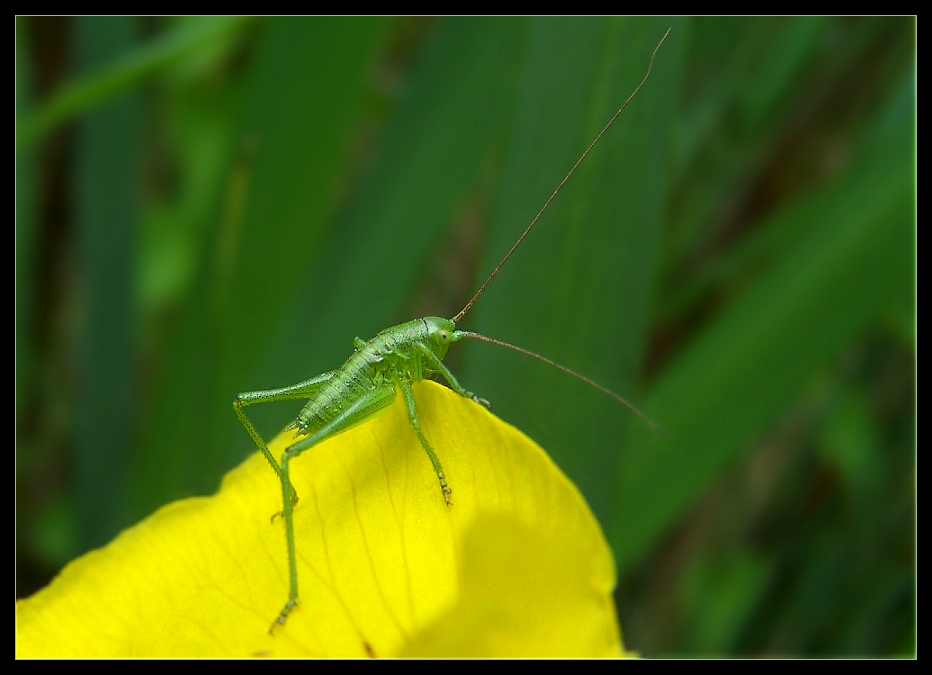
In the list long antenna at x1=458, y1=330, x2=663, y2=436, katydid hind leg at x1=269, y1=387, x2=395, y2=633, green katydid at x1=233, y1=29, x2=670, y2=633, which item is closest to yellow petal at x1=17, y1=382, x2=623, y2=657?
katydid hind leg at x1=269, y1=387, x2=395, y2=633

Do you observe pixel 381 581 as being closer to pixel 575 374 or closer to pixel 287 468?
pixel 287 468

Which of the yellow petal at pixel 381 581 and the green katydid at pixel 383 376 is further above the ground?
the green katydid at pixel 383 376

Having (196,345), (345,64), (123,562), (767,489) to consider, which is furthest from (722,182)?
(123,562)

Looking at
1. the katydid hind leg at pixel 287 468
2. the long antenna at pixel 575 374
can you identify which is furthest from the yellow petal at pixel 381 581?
the long antenna at pixel 575 374

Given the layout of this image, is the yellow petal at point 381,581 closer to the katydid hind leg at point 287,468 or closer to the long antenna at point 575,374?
the katydid hind leg at point 287,468

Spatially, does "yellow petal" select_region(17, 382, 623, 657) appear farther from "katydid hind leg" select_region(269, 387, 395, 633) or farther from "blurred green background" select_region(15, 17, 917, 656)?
"blurred green background" select_region(15, 17, 917, 656)

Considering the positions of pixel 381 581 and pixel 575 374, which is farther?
pixel 575 374

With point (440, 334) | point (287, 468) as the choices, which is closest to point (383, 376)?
point (440, 334)
